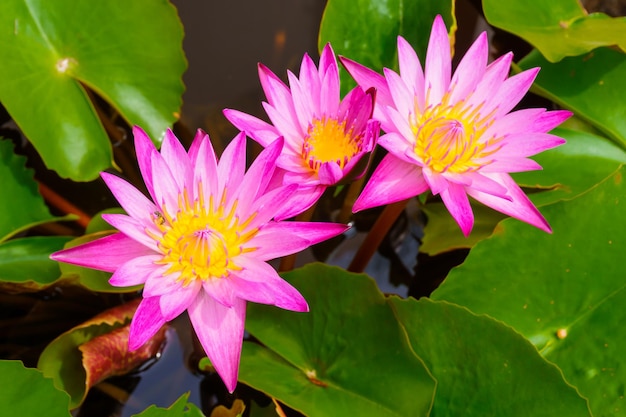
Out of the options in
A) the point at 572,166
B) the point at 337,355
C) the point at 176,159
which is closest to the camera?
the point at 176,159

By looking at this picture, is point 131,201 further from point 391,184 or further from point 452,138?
point 452,138

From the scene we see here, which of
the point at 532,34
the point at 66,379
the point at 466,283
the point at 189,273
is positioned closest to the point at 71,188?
the point at 66,379

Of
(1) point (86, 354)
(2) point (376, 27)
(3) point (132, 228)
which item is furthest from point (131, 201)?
(2) point (376, 27)

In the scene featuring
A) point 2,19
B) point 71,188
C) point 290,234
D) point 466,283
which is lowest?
point 466,283

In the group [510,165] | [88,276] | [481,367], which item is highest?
[510,165]

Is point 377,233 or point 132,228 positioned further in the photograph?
point 377,233

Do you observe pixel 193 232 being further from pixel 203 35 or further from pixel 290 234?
pixel 203 35

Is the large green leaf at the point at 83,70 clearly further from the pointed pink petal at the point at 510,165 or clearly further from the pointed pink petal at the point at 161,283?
the pointed pink petal at the point at 510,165

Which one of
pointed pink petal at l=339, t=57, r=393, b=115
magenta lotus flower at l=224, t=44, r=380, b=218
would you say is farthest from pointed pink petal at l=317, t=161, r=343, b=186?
pointed pink petal at l=339, t=57, r=393, b=115
